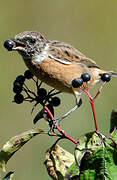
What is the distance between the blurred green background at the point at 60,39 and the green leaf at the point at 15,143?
2.92 metres

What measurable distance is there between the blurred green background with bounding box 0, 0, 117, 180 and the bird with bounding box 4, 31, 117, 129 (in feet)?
5.38

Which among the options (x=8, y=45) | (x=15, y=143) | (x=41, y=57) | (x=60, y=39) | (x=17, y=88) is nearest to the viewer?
(x=15, y=143)

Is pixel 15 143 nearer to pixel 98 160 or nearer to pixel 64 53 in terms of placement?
pixel 98 160

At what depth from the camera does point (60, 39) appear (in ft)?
29.7

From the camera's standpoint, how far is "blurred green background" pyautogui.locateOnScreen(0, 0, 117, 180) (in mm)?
6766

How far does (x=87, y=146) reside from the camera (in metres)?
2.82

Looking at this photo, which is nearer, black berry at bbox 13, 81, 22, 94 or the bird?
black berry at bbox 13, 81, 22, 94

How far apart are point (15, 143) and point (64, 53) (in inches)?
86.7

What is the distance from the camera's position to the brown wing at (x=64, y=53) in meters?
5.06

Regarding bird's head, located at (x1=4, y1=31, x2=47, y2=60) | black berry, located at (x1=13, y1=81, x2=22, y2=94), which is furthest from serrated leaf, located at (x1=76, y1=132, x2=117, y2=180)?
bird's head, located at (x1=4, y1=31, x2=47, y2=60)

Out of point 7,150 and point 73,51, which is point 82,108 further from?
point 7,150

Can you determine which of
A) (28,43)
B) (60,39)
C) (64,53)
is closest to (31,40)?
(28,43)

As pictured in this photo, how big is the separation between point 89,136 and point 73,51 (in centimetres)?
245

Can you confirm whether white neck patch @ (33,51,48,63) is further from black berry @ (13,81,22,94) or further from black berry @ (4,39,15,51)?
black berry @ (13,81,22,94)
